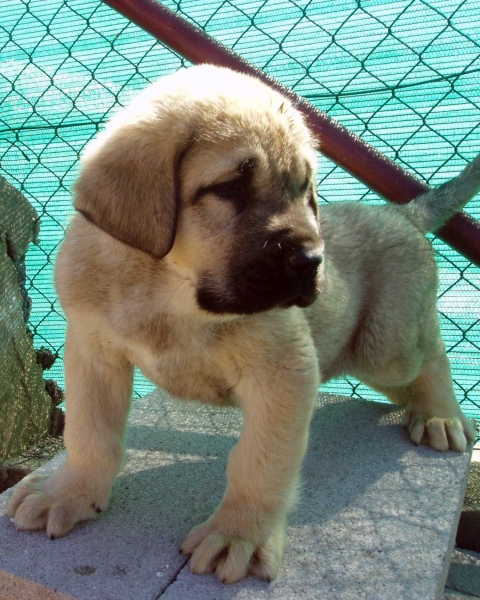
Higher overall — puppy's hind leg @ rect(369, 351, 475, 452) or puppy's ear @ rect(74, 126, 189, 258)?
puppy's ear @ rect(74, 126, 189, 258)

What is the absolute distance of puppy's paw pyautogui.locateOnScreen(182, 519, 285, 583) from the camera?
219 cm

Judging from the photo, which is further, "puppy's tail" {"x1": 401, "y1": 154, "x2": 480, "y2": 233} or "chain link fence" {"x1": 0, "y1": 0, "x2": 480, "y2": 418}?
"chain link fence" {"x1": 0, "y1": 0, "x2": 480, "y2": 418}

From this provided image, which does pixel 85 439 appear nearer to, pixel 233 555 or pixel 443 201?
pixel 233 555

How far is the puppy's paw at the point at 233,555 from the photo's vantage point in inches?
86.0

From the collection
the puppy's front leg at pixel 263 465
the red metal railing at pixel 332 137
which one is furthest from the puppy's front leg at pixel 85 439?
the red metal railing at pixel 332 137

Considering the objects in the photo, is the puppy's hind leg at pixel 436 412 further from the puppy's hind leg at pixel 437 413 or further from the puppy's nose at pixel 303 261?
the puppy's nose at pixel 303 261

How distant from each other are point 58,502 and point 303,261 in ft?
4.39

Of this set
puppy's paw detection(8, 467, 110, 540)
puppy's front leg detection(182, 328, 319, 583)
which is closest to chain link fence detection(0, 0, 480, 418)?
puppy's paw detection(8, 467, 110, 540)

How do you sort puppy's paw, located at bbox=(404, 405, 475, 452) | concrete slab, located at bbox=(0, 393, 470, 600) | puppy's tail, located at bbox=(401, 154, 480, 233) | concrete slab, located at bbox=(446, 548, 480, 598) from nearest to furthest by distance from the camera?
concrete slab, located at bbox=(0, 393, 470, 600)
concrete slab, located at bbox=(446, 548, 480, 598)
puppy's paw, located at bbox=(404, 405, 475, 452)
puppy's tail, located at bbox=(401, 154, 480, 233)

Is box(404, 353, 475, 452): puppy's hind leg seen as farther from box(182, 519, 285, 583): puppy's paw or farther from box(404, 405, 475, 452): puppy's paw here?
box(182, 519, 285, 583): puppy's paw

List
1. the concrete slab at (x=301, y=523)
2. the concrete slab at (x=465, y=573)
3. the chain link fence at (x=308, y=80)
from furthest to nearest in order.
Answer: the chain link fence at (x=308, y=80) < the concrete slab at (x=465, y=573) < the concrete slab at (x=301, y=523)

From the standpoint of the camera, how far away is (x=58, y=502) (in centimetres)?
249

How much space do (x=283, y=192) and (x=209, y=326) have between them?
0.54 metres

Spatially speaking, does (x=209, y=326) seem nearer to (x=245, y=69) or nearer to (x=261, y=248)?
(x=261, y=248)
